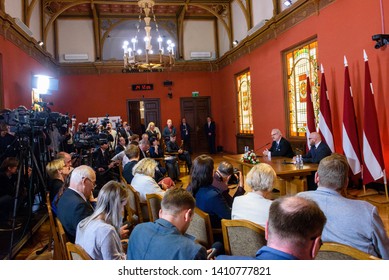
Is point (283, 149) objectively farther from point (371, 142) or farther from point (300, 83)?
point (300, 83)

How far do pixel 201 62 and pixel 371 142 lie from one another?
7.67m

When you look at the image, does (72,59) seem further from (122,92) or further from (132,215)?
(132,215)

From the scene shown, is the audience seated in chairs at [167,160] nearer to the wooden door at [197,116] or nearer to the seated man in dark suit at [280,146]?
the seated man in dark suit at [280,146]

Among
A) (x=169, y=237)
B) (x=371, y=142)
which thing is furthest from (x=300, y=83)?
(x=169, y=237)

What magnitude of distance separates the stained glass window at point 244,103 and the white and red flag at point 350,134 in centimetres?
443

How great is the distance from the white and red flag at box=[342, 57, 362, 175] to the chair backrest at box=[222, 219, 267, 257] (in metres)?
3.41

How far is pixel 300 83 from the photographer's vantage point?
6.50m

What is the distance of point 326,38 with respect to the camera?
551 cm

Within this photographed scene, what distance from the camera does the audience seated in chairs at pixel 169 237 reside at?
134 centimetres

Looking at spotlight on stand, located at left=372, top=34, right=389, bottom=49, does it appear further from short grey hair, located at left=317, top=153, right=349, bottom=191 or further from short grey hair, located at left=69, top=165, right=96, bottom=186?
short grey hair, located at left=69, top=165, right=96, bottom=186

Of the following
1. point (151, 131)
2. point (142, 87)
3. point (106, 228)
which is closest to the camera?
point (106, 228)

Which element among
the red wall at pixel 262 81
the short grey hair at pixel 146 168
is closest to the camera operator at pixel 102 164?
the short grey hair at pixel 146 168

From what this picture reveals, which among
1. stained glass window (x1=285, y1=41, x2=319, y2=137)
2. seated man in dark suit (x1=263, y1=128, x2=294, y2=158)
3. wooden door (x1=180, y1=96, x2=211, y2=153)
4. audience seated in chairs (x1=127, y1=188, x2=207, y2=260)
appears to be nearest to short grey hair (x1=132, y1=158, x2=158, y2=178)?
audience seated in chairs (x1=127, y1=188, x2=207, y2=260)
